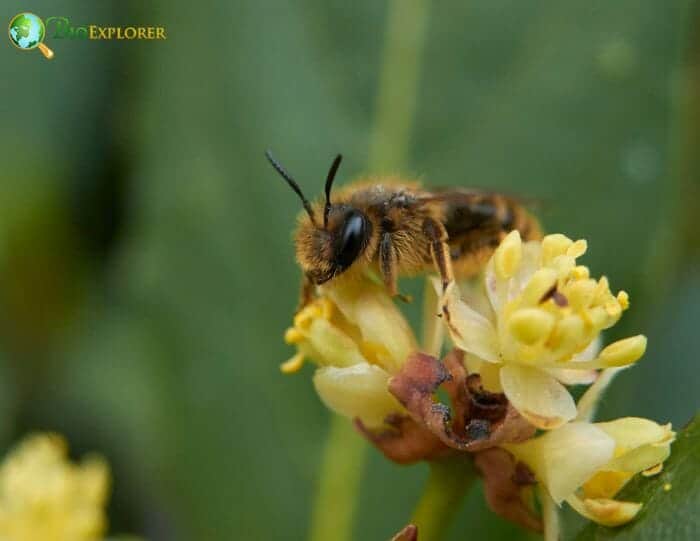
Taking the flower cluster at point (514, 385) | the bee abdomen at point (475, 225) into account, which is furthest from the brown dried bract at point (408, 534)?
the bee abdomen at point (475, 225)

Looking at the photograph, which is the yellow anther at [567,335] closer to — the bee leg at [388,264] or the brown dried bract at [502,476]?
the brown dried bract at [502,476]

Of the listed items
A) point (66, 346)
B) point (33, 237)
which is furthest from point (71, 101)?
point (66, 346)

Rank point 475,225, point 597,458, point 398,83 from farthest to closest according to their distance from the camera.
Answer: point 398,83 < point 475,225 < point 597,458

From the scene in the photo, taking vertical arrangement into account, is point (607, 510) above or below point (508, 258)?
below

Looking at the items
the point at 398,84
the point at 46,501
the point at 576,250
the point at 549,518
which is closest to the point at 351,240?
the point at 576,250

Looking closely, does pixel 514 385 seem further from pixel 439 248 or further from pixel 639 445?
pixel 439 248

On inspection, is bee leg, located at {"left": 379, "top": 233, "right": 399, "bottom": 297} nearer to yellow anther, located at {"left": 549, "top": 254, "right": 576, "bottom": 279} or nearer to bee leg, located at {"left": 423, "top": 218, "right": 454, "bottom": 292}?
bee leg, located at {"left": 423, "top": 218, "right": 454, "bottom": 292}
